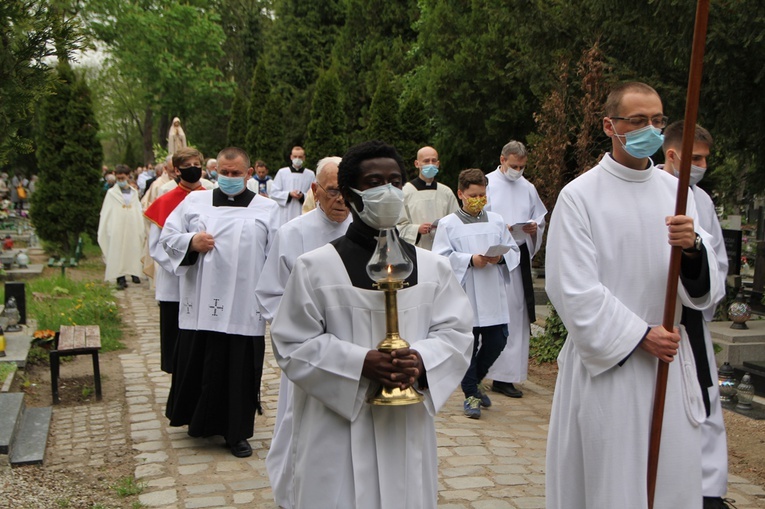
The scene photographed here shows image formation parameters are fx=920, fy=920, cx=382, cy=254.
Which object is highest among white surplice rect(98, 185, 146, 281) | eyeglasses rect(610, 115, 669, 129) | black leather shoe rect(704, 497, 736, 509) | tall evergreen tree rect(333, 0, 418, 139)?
tall evergreen tree rect(333, 0, 418, 139)

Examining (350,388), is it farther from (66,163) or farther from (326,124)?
(326,124)

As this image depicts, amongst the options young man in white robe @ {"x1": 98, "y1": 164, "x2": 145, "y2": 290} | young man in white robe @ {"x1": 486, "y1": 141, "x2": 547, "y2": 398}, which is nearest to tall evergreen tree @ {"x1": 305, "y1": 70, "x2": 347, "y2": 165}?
young man in white robe @ {"x1": 98, "y1": 164, "x2": 145, "y2": 290}

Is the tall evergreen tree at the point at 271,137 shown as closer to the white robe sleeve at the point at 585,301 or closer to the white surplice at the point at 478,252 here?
the white surplice at the point at 478,252

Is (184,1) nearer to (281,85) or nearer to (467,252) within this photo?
(281,85)

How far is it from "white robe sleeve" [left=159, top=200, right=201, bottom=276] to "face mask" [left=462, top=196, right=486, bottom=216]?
Answer: 2.36 meters

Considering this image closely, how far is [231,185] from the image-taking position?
6773 mm

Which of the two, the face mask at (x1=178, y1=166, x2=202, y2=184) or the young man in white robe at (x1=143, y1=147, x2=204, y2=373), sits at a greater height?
the face mask at (x1=178, y1=166, x2=202, y2=184)

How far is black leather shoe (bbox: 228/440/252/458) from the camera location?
21.6 feet

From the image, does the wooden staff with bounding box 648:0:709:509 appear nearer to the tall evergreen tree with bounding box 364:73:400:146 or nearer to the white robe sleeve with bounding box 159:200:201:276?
the white robe sleeve with bounding box 159:200:201:276

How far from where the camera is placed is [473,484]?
6016 millimetres

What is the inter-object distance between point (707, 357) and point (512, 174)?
5040mm

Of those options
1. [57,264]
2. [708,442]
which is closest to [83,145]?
[57,264]

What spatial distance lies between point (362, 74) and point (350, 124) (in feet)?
5.25

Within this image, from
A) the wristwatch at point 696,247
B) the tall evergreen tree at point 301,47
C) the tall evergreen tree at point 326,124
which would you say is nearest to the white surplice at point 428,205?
the wristwatch at point 696,247
